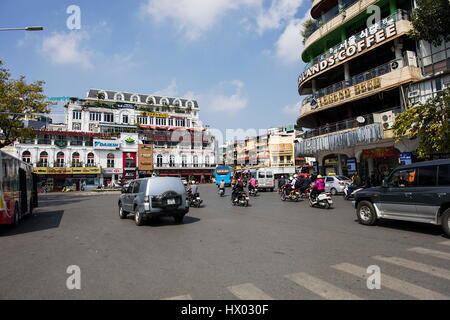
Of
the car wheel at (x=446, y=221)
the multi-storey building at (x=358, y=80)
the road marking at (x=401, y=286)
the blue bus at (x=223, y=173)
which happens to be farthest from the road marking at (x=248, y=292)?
the blue bus at (x=223, y=173)

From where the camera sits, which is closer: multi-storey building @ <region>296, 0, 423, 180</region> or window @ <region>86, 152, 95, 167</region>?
multi-storey building @ <region>296, 0, 423, 180</region>

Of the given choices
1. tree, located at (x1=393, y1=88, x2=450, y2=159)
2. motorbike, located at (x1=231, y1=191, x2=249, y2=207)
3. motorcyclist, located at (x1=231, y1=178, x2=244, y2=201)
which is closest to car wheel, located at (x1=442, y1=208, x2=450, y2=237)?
tree, located at (x1=393, y1=88, x2=450, y2=159)

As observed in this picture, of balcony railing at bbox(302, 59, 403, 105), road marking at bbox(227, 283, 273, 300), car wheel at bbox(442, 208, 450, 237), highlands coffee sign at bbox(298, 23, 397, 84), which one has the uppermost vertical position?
highlands coffee sign at bbox(298, 23, 397, 84)

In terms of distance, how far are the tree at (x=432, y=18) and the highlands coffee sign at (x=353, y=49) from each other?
23.2 feet

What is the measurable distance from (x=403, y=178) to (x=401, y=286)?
523 centimetres

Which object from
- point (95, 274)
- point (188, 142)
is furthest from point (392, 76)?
point (188, 142)

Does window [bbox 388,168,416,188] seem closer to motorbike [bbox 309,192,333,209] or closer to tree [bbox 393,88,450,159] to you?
tree [bbox 393,88,450,159]

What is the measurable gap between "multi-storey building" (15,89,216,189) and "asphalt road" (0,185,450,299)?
49995 mm

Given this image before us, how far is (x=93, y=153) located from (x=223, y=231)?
54315 mm

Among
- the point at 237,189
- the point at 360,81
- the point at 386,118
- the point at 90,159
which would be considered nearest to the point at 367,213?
the point at 237,189

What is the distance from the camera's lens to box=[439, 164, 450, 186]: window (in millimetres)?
7091

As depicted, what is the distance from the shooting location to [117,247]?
21.8 ft

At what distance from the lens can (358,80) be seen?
72.3 feet
